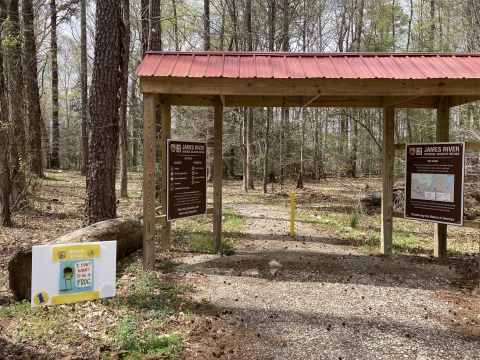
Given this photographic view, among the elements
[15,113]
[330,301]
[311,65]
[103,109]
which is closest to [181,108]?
[15,113]

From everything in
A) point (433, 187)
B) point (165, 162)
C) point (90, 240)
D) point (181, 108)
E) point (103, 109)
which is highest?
point (181, 108)

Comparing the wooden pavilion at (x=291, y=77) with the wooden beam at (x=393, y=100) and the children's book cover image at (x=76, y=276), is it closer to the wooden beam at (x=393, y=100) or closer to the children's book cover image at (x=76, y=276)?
the wooden beam at (x=393, y=100)

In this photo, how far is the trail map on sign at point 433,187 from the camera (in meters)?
5.70

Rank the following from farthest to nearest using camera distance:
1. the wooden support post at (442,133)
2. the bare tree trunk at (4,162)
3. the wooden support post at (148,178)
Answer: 1. the bare tree trunk at (4,162)
2. the wooden support post at (442,133)
3. the wooden support post at (148,178)

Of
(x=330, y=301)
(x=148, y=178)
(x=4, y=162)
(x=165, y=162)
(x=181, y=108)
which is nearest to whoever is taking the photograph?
(x=330, y=301)

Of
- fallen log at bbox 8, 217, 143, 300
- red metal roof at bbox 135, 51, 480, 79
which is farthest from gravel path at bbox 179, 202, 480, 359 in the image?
→ red metal roof at bbox 135, 51, 480, 79

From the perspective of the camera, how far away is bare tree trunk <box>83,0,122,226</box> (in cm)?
636

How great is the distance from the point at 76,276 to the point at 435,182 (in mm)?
5735

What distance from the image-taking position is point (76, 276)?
10.8ft

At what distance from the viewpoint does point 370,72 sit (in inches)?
207

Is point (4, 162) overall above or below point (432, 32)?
below

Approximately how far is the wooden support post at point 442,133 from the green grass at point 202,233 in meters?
3.93

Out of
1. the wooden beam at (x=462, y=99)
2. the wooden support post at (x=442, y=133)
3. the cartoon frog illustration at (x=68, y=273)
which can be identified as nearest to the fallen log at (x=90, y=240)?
the cartoon frog illustration at (x=68, y=273)

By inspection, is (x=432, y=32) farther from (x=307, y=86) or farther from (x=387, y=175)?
(x=307, y=86)
